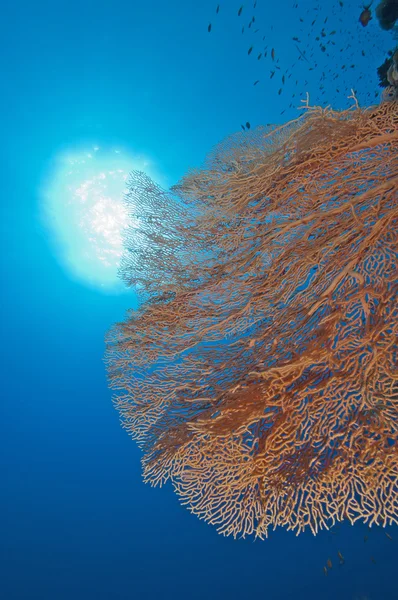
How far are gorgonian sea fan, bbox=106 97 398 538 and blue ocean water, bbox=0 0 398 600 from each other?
40.9 ft

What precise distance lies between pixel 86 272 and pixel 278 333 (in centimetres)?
1968

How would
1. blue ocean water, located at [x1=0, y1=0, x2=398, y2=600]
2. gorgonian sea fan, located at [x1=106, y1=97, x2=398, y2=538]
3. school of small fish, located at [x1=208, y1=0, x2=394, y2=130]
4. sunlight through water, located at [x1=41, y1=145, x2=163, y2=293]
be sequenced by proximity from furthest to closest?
sunlight through water, located at [x1=41, y1=145, x2=163, y2=293] → blue ocean water, located at [x1=0, y1=0, x2=398, y2=600] → school of small fish, located at [x1=208, y1=0, x2=394, y2=130] → gorgonian sea fan, located at [x1=106, y1=97, x2=398, y2=538]

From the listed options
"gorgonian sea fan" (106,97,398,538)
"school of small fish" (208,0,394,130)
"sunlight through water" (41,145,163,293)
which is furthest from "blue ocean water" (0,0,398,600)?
"gorgonian sea fan" (106,97,398,538)

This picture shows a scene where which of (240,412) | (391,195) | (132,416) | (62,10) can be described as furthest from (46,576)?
(62,10)

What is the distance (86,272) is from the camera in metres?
20.6

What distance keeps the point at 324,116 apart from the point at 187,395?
279 cm

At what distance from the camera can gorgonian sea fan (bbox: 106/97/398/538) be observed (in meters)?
2.31

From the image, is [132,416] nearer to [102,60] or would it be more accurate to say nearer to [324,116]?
[324,116]

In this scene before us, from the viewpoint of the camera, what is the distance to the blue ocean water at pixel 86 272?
13.6 metres

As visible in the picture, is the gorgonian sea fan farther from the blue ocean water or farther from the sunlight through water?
the sunlight through water

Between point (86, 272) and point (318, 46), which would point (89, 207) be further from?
point (318, 46)

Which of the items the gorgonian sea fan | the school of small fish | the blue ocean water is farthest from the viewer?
the blue ocean water

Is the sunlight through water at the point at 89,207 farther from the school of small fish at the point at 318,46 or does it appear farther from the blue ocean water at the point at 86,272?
the school of small fish at the point at 318,46

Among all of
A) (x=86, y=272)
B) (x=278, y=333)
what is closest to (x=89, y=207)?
(x=86, y=272)
